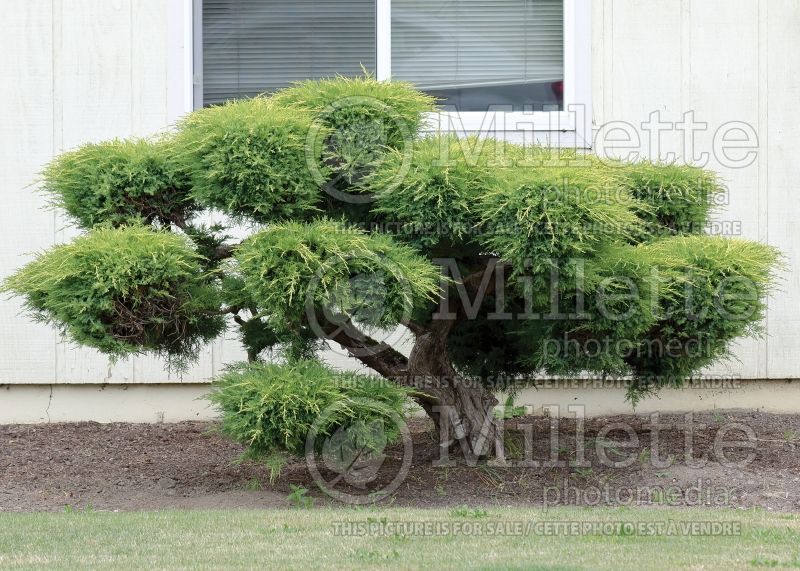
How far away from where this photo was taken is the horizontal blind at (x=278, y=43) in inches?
316

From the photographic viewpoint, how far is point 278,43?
8039 millimetres

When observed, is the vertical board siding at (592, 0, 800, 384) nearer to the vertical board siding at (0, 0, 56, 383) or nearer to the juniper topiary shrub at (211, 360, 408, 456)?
the juniper topiary shrub at (211, 360, 408, 456)

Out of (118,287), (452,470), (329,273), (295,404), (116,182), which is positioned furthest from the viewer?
(452,470)

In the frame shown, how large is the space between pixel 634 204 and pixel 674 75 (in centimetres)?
291

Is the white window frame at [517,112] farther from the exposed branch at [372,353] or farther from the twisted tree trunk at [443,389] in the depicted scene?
the exposed branch at [372,353]

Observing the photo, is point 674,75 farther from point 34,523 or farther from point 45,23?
point 34,523

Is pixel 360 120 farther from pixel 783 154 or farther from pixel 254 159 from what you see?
pixel 783 154

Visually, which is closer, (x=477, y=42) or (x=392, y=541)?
(x=392, y=541)

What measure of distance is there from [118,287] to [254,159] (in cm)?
93

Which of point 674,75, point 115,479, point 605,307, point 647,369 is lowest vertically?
point 115,479

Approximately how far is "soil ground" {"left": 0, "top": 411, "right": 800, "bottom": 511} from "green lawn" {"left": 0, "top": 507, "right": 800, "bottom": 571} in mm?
468

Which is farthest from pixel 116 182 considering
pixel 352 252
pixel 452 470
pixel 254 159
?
pixel 452 470

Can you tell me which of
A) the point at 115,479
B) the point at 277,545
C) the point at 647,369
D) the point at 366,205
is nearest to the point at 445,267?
the point at 366,205

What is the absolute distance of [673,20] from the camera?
8.09 meters
